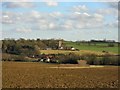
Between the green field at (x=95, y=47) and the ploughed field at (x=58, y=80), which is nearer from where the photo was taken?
the ploughed field at (x=58, y=80)

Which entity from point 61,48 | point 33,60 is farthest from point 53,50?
point 33,60

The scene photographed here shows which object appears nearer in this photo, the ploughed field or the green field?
the ploughed field

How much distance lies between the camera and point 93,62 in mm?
70812

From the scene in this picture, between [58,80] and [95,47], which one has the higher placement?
[95,47]

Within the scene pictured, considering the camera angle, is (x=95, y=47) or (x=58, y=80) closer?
(x=58, y=80)

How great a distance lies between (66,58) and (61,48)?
8.34 m

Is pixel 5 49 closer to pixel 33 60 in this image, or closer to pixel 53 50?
pixel 33 60

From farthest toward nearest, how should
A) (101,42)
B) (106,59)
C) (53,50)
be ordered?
(53,50) < (101,42) < (106,59)

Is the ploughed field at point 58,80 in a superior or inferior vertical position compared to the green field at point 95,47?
inferior

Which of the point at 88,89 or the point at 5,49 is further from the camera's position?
the point at 5,49

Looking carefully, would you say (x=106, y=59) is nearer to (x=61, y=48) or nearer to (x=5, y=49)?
(x=61, y=48)

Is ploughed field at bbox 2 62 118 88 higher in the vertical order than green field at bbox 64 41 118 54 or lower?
lower

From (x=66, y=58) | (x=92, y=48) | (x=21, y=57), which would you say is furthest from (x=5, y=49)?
(x=92, y=48)

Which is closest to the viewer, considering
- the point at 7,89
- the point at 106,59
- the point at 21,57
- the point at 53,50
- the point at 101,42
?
the point at 7,89
